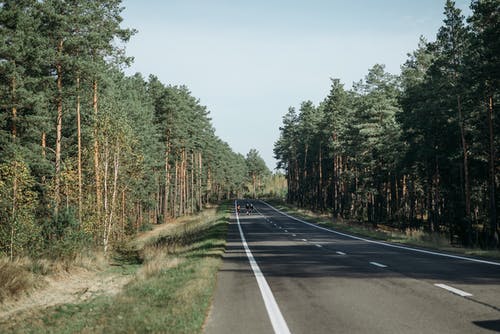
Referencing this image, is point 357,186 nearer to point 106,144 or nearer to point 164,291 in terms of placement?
point 106,144

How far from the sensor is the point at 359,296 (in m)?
9.62

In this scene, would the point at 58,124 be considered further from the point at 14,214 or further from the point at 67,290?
the point at 67,290

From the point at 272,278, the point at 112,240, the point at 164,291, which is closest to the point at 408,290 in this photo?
the point at 272,278

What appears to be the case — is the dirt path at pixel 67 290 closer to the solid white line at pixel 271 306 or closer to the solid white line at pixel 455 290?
the solid white line at pixel 271 306

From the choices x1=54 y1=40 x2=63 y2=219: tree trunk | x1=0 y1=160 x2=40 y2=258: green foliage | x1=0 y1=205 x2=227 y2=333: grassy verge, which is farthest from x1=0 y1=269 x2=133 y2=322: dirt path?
x1=54 y1=40 x2=63 y2=219: tree trunk

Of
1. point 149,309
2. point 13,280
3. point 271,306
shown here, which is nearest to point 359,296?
point 271,306

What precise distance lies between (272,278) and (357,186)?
6093cm

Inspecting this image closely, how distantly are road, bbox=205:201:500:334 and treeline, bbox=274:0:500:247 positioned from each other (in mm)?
18207

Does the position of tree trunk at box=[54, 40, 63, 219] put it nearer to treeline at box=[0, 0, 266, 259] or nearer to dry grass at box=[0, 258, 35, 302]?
treeline at box=[0, 0, 266, 259]

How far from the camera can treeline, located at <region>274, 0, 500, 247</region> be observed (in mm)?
30359

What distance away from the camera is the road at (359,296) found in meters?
7.25

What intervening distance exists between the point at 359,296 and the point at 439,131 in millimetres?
33119

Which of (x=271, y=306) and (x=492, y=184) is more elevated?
(x=492, y=184)

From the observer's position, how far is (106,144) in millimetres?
29969
